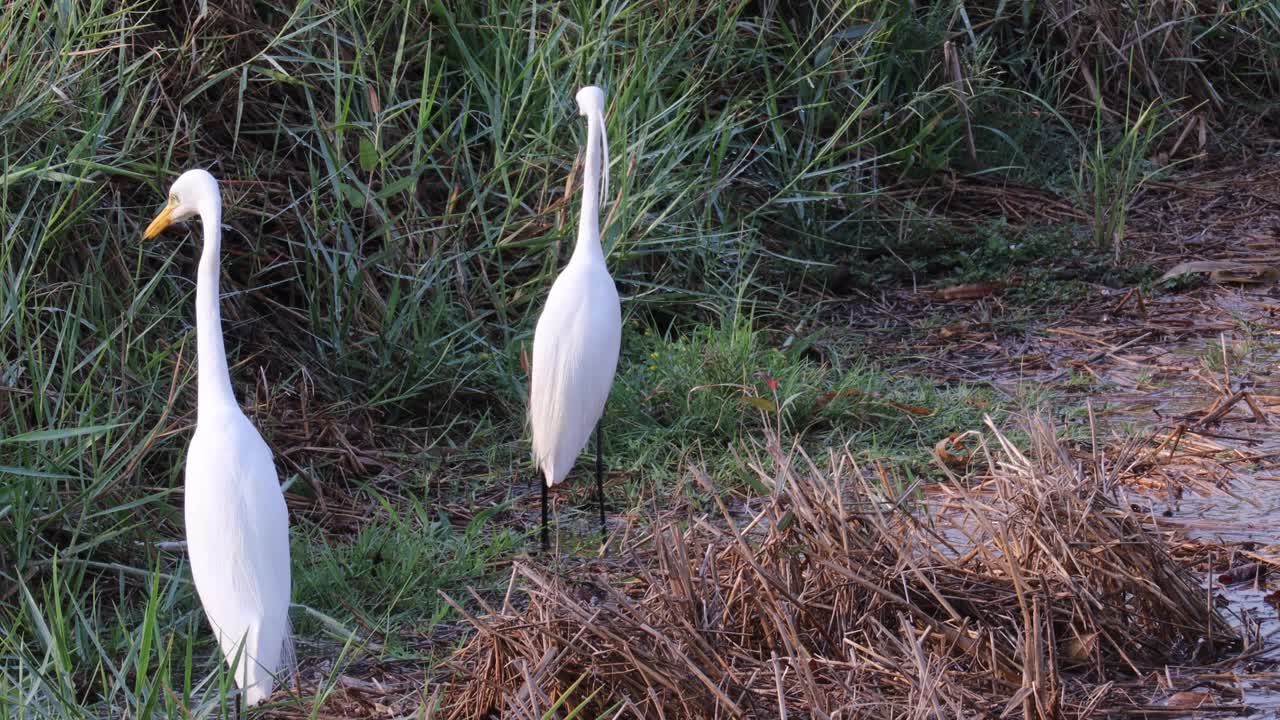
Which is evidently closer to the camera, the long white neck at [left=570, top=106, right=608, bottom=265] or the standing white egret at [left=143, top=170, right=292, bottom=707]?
the standing white egret at [left=143, top=170, right=292, bottom=707]

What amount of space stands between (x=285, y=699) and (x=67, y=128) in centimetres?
162

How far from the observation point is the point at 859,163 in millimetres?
4707

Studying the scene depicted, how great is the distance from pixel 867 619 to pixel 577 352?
4.22 feet

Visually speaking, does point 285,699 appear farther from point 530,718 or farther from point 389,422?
point 389,422

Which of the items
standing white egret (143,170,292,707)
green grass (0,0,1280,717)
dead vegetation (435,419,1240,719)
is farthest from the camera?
green grass (0,0,1280,717)

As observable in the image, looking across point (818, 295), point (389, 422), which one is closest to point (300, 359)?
point (389, 422)

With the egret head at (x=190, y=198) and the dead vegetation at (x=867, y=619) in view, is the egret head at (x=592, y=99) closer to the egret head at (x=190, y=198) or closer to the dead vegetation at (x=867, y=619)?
the egret head at (x=190, y=198)

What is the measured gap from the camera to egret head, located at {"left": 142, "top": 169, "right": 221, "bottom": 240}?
2648mm

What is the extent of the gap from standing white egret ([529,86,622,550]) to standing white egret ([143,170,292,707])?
3.14 feet

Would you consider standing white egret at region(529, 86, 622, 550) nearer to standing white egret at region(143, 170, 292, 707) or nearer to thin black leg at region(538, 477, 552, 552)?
thin black leg at region(538, 477, 552, 552)

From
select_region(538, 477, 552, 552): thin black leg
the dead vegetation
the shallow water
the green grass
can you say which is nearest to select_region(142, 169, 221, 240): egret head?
the green grass

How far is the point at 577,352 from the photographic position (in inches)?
134

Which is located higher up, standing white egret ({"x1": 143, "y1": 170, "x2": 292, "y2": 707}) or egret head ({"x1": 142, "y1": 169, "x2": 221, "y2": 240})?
egret head ({"x1": 142, "y1": 169, "x2": 221, "y2": 240})

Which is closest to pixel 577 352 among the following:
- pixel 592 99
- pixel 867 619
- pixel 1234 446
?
pixel 592 99
